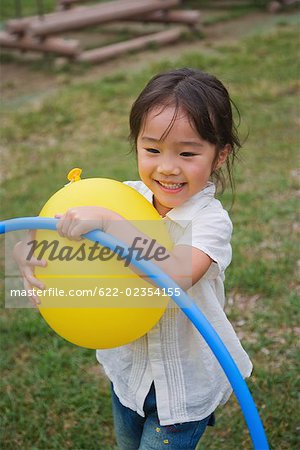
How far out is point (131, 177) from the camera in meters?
5.08

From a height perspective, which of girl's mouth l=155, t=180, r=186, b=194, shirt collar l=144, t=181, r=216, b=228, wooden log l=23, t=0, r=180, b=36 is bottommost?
wooden log l=23, t=0, r=180, b=36

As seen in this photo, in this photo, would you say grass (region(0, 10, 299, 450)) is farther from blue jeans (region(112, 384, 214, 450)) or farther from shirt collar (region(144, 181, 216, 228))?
shirt collar (region(144, 181, 216, 228))

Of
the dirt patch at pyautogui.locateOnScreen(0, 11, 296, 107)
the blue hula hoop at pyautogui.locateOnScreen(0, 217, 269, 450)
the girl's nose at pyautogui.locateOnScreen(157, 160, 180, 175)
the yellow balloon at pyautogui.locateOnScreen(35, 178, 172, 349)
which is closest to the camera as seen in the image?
the blue hula hoop at pyautogui.locateOnScreen(0, 217, 269, 450)

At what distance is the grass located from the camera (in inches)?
110

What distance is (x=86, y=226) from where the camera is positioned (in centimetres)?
158

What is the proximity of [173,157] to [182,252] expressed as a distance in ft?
0.79

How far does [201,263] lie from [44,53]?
770 cm

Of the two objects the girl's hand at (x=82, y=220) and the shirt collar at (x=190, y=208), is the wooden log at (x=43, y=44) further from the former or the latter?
the girl's hand at (x=82, y=220)

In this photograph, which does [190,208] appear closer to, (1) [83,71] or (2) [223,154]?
(2) [223,154]

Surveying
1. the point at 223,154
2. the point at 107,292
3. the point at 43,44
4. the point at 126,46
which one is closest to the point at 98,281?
the point at 107,292

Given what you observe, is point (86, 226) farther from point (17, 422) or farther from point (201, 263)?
point (17, 422)

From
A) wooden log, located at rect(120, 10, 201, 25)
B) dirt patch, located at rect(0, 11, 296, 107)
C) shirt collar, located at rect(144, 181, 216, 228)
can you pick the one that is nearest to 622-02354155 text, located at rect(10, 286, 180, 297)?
shirt collar, located at rect(144, 181, 216, 228)

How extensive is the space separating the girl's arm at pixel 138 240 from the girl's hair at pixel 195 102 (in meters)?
0.27

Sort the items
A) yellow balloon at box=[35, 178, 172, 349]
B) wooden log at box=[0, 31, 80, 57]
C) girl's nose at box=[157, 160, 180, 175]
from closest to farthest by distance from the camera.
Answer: yellow balloon at box=[35, 178, 172, 349]
girl's nose at box=[157, 160, 180, 175]
wooden log at box=[0, 31, 80, 57]
